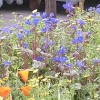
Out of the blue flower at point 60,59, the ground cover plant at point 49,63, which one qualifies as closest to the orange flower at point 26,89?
the ground cover plant at point 49,63

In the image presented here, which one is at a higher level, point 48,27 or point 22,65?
point 48,27

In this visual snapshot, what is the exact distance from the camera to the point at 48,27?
11.4 feet

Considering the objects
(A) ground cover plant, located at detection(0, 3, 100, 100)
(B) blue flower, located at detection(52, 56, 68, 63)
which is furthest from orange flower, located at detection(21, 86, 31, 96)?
(B) blue flower, located at detection(52, 56, 68, 63)

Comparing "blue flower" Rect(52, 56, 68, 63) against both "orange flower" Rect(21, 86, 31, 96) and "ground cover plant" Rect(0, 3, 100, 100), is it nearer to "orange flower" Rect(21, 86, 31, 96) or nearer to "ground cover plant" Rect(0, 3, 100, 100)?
"ground cover plant" Rect(0, 3, 100, 100)

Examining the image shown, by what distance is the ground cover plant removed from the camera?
2701 mm

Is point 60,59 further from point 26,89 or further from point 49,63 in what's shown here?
point 26,89

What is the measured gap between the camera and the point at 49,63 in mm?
3178

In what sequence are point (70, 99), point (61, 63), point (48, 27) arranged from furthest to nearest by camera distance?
point (48, 27), point (61, 63), point (70, 99)

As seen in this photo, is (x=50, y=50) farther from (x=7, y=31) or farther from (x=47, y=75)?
(x=7, y=31)

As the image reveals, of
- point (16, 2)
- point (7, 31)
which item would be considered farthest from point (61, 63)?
point (16, 2)

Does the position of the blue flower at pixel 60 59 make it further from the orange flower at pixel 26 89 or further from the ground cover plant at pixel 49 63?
the orange flower at pixel 26 89

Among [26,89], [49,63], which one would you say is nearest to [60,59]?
[49,63]

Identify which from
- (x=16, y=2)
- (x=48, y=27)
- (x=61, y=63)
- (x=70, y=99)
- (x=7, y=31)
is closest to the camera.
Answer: (x=70, y=99)

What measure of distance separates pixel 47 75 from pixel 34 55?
0.96 ft
